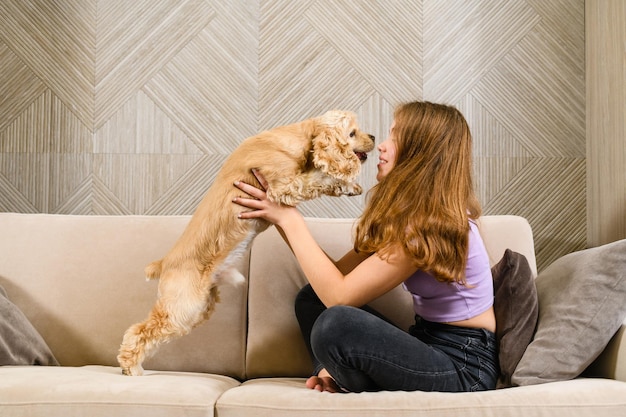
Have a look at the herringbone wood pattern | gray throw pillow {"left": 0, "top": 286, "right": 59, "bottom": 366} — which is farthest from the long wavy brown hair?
gray throw pillow {"left": 0, "top": 286, "right": 59, "bottom": 366}

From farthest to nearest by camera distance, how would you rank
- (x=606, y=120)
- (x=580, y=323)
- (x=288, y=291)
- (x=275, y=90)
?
1. (x=275, y=90)
2. (x=606, y=120)
3. (x=288, y=291)
4. (x=580, y=323)

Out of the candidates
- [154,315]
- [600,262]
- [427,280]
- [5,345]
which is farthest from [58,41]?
[600,262]

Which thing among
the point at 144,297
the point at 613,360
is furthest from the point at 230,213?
the point at 613,360

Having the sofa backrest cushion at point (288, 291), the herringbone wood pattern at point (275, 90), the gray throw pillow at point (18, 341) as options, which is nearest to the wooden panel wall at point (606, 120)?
the herringbone wood pattern at point (275, 90)

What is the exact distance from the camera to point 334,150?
5.36 feet

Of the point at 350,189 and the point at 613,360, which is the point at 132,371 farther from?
the point at 613,360

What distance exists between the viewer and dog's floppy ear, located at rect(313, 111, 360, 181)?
5.33 ft

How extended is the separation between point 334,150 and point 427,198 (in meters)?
0.28

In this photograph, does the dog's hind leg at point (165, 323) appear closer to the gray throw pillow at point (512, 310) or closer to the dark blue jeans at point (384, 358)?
the dark blue jeans at point (384, 358)

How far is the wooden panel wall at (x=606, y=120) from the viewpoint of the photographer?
2.32 meters

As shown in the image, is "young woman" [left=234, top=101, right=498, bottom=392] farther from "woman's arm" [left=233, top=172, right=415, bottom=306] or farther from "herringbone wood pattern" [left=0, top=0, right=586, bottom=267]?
"herringbone wood pattern" [left=0, top=0, right=586, bottom=267]

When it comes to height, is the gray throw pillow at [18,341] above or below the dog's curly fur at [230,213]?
below

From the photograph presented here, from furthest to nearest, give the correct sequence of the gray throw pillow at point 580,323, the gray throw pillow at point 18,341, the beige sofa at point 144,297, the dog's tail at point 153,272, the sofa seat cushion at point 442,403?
the beige sofa at point 144,297 → the gray throw pillow at point 18,341 → the dog's tail at point 153,272 → the gray throw pillow at point 580,323 → the sofa seat cushion at point 442,403

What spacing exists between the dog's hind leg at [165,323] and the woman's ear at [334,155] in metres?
0.47
